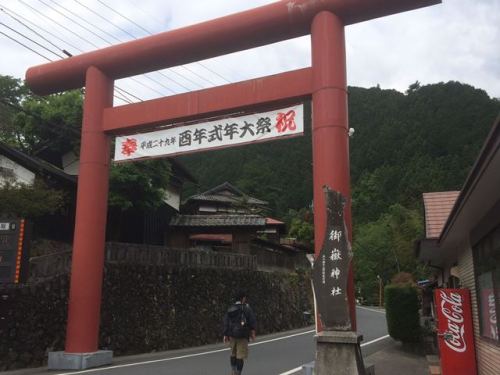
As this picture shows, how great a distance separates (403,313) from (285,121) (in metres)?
9.82

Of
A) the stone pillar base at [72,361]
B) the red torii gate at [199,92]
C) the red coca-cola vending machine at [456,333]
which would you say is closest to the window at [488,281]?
the red coca-cola vending machine at [456,333]

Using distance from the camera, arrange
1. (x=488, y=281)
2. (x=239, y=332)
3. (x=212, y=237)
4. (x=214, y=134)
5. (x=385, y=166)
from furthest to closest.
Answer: (x=385, y=166) < (x=212, y=237) < (x=214, y=134) < (x=239, y=332) < (x=488, y=281)

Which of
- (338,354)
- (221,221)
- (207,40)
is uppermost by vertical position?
(207,40)

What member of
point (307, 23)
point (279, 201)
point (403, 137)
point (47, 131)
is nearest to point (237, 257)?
point (47, 131)

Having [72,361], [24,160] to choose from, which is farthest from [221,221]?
[72,361]

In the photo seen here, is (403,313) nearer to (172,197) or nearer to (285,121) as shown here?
(285,121)

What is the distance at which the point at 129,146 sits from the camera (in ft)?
42.9

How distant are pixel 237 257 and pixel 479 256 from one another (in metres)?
14.6

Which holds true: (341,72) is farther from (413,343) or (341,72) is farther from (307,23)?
(413,343)

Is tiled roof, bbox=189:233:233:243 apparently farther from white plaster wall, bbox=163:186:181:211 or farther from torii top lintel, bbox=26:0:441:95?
torii top lintel, bbox=26:0:441:95

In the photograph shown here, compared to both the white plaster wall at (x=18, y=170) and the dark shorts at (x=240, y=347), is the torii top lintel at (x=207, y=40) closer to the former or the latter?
the white plaster wall at (x=18, y=170)

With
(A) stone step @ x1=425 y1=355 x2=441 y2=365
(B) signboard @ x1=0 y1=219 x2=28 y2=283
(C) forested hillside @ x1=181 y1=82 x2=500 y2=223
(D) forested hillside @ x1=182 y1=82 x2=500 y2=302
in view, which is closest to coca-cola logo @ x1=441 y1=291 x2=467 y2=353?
(A) stone step @ x1=425 y1=355 x2=441 y2=365

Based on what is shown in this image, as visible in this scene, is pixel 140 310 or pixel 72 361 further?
pixel 140 310

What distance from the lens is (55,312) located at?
1323cm
